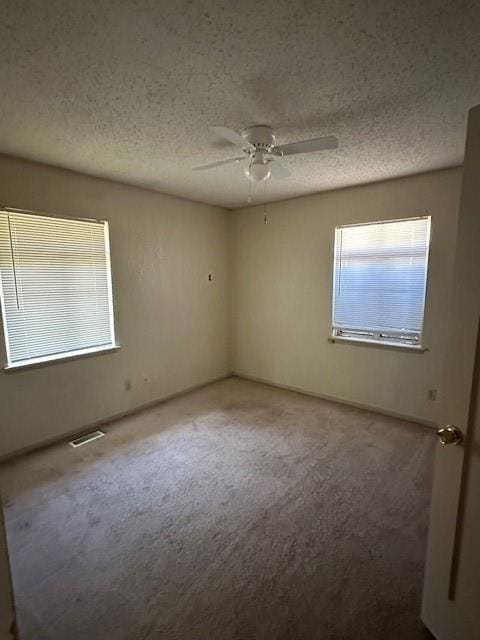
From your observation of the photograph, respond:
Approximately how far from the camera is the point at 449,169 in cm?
295

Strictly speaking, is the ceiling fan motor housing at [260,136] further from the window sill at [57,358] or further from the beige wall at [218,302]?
the window sill at [57,358]

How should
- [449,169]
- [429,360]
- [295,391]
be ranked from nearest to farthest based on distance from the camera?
[449,169] → [429,360] → [295,391]

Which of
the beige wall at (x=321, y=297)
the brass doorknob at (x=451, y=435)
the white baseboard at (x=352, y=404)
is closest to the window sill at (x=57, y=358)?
the beige wall at (x=321, y=297)

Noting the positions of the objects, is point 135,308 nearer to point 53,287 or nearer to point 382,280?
point 53,287

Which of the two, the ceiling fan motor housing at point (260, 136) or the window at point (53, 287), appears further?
the window at point (53, 287)

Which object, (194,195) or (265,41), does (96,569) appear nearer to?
(265,41)

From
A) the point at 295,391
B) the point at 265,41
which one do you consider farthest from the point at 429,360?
the point at 265,41

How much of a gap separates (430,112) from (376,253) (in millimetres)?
1683

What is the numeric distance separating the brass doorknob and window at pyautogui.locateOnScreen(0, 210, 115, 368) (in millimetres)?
3053

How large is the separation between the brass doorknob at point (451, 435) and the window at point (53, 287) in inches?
120

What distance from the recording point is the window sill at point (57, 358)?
2719 mm

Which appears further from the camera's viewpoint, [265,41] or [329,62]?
[329,62]

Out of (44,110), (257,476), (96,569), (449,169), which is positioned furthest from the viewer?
(449,169)

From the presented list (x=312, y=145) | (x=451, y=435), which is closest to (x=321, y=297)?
(x=312, y=145)
